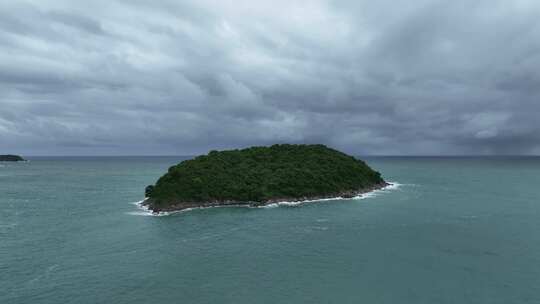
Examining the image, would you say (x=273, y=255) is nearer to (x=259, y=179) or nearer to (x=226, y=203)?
(x=226, y=203)

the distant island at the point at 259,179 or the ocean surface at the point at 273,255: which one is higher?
the distant island at the point at 259,179

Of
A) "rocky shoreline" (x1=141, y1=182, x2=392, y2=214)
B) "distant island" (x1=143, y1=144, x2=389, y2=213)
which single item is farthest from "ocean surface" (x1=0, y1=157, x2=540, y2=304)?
"distant island" (x1=143, y1=144, x2=389, y2=213)

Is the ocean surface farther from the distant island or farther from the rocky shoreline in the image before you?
the distant island

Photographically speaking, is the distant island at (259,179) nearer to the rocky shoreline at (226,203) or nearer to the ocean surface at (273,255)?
the rocky shoreline at (226,203)

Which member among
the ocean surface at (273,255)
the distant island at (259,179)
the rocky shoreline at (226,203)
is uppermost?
the distant island at (259,179)

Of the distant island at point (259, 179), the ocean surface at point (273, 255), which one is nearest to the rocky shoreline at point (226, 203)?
the distant island at point (259, 179)

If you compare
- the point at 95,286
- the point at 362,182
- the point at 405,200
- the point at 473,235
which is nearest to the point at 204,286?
the point at 95,286

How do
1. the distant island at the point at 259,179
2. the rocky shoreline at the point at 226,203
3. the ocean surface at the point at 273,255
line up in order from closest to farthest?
the ocean surface at the point at 273,255, the rocky shoreline at the point at 226,203, the distant island at the point at 259,179

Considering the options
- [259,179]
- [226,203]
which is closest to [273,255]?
[226,203]

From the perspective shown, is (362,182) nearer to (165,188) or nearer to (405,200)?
(405,200)
